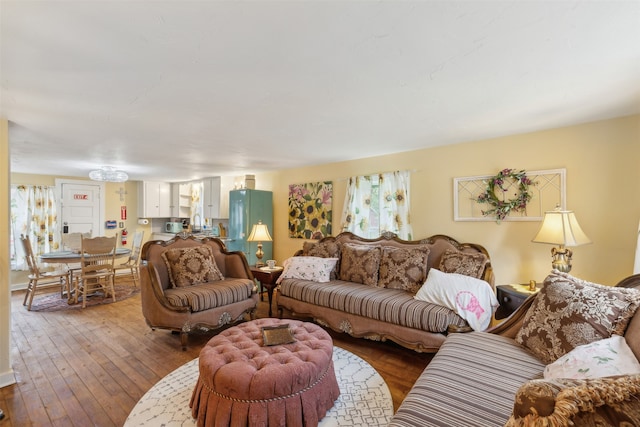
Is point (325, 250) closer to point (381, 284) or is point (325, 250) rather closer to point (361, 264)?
point (361, 264)

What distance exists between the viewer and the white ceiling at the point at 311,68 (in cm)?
123

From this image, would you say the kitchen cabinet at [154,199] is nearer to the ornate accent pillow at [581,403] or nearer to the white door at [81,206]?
the white door at [81,206]

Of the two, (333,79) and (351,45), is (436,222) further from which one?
(351,45)

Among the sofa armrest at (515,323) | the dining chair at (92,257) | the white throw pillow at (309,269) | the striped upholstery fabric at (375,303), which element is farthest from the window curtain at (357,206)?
the dining chair at (92,257)

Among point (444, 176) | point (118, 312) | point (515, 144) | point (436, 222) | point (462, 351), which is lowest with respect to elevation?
point (118, 312)

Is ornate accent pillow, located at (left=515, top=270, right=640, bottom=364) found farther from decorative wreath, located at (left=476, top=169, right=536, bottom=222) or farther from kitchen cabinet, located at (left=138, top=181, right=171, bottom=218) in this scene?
kitchen cabinet, located at (left=138, top=181, right=171, bottom=218)

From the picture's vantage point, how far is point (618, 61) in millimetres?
1614

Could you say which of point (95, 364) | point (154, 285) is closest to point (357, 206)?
point (154, 285)

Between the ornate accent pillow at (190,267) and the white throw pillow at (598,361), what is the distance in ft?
10.7

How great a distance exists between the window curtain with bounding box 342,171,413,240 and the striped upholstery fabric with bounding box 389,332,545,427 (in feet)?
7.06

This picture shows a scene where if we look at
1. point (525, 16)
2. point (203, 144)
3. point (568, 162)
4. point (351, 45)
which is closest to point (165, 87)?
point (351, 45)

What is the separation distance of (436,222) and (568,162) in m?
1.38

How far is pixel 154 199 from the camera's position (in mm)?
6781

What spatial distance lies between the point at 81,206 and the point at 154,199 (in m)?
1.35
